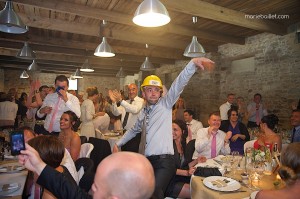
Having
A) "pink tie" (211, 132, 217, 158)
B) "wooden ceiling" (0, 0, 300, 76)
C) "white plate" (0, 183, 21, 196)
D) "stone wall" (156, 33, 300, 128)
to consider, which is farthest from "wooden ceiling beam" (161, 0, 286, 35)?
"white plate" (0, 183, 21, 196)

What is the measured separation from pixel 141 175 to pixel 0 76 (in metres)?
17.2

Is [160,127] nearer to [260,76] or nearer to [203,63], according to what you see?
[203,63]

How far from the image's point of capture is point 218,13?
15.5 ft

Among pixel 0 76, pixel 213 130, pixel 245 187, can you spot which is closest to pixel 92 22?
pixel 213 130

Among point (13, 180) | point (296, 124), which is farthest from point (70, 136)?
point (296, 124)

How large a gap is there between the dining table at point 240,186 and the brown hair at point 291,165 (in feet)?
1.16

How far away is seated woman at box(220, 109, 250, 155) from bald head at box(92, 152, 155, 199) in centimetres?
413

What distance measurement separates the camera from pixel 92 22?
6.15 metres

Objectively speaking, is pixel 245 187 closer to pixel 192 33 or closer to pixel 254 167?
pixel 254 167

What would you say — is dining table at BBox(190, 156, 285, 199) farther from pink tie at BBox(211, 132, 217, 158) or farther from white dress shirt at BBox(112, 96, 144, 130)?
white dress shirt at BBox(112, 96, 144, 130)

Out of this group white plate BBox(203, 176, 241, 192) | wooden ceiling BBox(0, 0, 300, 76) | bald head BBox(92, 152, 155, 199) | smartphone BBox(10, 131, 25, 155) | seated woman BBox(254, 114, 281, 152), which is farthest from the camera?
wooden ceiling BBox(0, 0, 300, 76)

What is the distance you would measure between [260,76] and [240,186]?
5.23 meters

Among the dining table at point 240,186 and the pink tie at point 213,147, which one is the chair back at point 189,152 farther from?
the dining table at point 240,186

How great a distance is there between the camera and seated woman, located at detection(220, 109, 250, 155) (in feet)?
15.7
